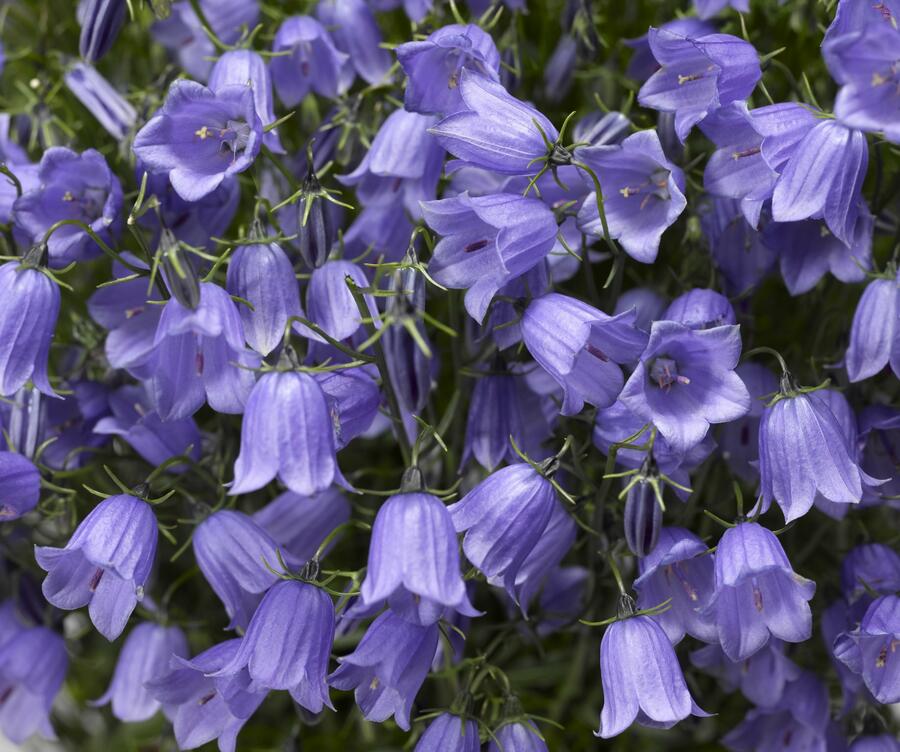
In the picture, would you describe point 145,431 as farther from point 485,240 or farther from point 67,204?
point 485,240

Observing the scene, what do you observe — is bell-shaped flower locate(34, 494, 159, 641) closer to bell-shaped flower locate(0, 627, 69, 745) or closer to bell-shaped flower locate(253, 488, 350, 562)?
bell-shaped flower locate(253, 488, 350, 562)

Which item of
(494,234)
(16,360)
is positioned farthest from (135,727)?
(494,234)

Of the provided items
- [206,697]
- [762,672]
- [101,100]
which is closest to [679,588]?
[762,672]

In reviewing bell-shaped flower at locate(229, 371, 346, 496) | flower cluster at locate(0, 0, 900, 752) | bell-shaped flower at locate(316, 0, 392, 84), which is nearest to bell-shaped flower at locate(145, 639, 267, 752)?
flower cluster at locate(0, 0, 900, 752)

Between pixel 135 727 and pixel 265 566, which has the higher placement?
pixel 265 566

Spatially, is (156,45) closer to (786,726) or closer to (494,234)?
(494,234)

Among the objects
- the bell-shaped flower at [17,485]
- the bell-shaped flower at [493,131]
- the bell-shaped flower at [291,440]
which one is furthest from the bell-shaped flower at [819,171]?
the bell-shaped flower at [17,485]
